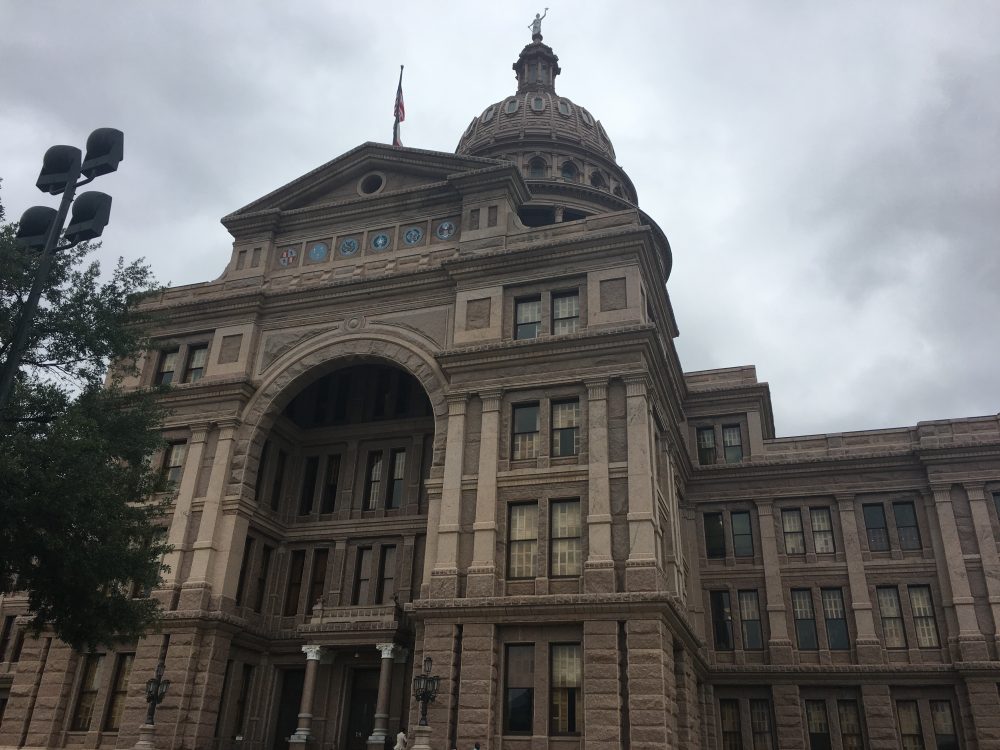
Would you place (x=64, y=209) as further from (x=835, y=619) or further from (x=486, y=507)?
(x=835, y=619)

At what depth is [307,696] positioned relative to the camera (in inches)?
1155

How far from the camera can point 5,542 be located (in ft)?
64.0

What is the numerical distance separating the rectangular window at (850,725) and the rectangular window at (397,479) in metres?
21.2

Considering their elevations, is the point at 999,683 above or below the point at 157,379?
below

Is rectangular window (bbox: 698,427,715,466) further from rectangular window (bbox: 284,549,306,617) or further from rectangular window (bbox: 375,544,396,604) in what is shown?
rectangular window (bbox: 284,549,306,617)

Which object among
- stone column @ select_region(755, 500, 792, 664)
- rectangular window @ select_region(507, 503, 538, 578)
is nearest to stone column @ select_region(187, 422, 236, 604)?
rectangular window @ select_region(507, 503, 538, 578)

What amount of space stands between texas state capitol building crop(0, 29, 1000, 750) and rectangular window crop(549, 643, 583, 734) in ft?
0.23

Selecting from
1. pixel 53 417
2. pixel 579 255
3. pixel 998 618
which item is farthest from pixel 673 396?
pixel 53 417

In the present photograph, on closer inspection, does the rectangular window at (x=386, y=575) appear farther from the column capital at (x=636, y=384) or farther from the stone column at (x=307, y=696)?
the column capital at (x=636, y=384)

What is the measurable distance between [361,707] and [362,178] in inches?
874

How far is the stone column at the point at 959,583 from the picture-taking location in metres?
34.5

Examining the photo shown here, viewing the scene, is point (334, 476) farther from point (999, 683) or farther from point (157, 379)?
point (999, 683)

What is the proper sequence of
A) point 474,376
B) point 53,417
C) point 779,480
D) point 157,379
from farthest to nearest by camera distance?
1. point 779,480
2. point 157,379
3. point 474,376
4. point 53,417

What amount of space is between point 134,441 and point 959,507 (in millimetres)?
34336
